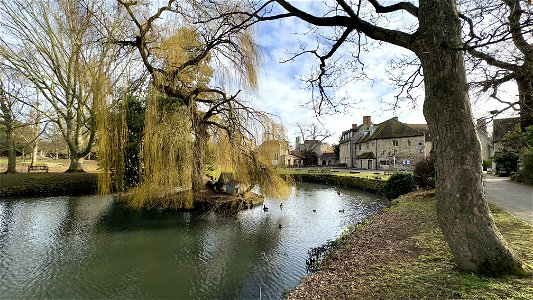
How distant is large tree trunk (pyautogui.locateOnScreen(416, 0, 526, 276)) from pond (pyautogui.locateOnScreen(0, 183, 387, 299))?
10.4 ft

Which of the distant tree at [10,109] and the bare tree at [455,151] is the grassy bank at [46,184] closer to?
the distant tree at [10,109]

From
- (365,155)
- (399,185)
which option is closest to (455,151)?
(399,185)

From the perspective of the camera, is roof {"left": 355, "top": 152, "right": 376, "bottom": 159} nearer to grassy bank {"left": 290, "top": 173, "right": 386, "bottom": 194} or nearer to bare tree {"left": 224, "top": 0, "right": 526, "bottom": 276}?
grassy bank {"left": 290, "top": 173, "right": 386, "bottom": 194}

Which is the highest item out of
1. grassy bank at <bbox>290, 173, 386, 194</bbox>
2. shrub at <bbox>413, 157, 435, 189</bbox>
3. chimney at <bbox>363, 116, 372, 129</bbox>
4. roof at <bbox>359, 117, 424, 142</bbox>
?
chimney at <bbox>363, 116, 372, 129</bbox>

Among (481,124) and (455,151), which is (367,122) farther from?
(455,151)

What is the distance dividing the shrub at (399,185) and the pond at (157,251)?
→ 466cm

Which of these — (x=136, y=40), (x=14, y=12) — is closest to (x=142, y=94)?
(x=136, y=40)

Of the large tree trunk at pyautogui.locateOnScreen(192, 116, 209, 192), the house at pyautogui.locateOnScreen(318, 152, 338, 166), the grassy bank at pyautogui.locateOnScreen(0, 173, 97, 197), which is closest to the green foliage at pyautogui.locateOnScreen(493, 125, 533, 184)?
the large tree trunk at pyautogui.locateOnScreen(192, 116, 209, 192)

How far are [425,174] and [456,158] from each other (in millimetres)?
12680

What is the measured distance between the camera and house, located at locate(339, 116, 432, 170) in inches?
1446

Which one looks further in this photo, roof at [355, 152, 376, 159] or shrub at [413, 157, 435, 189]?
roof at [355, 152, 376, 159]

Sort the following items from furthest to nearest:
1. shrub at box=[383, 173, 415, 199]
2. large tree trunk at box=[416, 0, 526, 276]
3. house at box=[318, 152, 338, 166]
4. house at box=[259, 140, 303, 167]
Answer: house at box=[318, 152, 338, 166] → shrub at box=[383, 173, 415, 199] → house at box=[259, 140, 303, 167] → large tree trunk at box=[416, 0, 526, 276]

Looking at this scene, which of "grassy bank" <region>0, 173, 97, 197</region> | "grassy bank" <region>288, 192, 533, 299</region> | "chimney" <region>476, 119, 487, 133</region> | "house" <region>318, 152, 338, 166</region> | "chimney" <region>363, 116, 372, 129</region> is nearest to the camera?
"grassy bank" <region>288, 192, 533, 299</region>

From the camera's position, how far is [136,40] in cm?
1030
